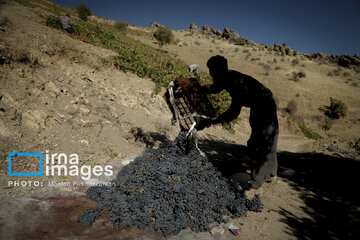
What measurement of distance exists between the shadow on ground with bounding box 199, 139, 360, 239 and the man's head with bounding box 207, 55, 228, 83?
87.1 inches

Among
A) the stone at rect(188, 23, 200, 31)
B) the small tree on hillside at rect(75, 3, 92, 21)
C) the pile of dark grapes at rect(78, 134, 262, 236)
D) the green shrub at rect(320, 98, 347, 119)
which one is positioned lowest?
the pile of dark grapes at rect(78, 134, 262, 236)

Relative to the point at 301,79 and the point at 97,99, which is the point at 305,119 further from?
the point at 97,99

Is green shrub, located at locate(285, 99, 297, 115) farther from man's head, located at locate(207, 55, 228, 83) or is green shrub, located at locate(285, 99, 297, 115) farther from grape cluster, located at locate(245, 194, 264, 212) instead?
man's head, located at locate(207, 55, 228, 83)

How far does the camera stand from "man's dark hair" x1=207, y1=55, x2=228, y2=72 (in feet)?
8.47

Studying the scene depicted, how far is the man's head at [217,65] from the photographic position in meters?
2.59

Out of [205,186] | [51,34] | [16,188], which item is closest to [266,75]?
[51,34]

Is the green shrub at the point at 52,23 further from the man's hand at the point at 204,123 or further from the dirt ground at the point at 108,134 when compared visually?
the man's hand at the point at 204,123

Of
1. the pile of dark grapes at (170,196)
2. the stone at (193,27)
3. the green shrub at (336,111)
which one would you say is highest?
the stone at (193,27)

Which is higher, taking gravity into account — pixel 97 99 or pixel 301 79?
pixel 301 79

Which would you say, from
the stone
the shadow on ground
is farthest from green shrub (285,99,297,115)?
the stone

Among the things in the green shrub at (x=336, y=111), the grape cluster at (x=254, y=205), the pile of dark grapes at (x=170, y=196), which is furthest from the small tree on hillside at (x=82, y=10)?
the grape cluster at (x=254, y=205)

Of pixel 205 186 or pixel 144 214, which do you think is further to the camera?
pixel 205 186

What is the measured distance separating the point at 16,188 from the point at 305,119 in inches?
599

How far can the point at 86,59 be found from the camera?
657 centimetres
